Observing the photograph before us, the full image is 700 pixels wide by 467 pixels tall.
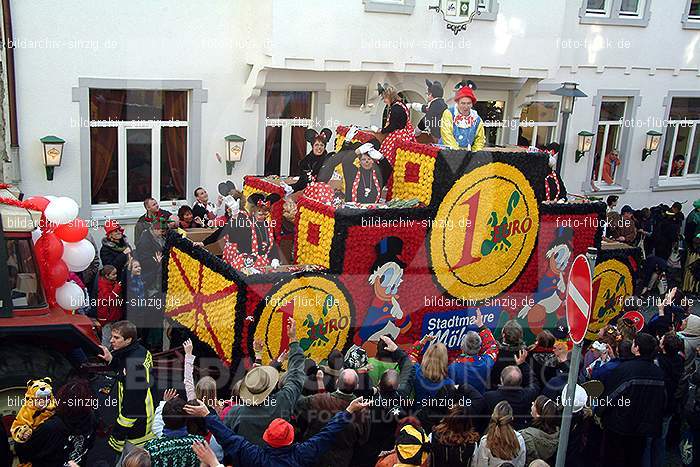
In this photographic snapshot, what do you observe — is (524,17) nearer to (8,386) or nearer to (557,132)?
(557,132)

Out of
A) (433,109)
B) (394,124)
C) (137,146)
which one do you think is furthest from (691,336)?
(137,146)

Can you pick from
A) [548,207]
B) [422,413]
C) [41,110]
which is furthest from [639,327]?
[41,110]

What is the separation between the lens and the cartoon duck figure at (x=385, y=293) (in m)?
7.97

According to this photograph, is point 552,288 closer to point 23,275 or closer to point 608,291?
point 608,291

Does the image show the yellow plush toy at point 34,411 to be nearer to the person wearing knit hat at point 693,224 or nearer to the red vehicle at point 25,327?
the red vehicle at point 25,327

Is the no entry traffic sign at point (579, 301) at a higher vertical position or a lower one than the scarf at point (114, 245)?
higher

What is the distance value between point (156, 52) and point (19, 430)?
24.2 feet

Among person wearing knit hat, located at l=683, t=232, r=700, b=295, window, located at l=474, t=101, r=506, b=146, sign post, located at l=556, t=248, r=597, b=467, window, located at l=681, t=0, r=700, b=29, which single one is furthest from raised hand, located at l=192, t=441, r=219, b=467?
window, located at l=681, t=0, r=700, b=29

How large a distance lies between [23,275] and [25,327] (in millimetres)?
471

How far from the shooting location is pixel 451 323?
8.60 m

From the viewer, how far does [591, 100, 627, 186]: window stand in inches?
611

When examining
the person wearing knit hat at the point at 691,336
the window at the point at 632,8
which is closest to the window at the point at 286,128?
the window at the point at 632,8

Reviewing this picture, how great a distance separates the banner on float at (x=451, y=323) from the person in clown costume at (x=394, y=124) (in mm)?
1845

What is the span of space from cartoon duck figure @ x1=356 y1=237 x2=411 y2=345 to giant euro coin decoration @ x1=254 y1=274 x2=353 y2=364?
0.29 metres
